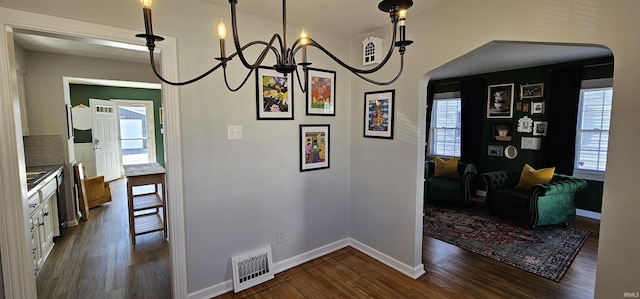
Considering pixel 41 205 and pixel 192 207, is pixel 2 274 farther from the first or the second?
pixel 41 205

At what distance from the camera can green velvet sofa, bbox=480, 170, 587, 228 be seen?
3676mm

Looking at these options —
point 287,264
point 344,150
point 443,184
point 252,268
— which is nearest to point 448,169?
point 443,184

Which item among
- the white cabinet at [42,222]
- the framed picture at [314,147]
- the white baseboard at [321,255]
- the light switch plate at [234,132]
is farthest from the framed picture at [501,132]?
the white cabinet at [42,222]

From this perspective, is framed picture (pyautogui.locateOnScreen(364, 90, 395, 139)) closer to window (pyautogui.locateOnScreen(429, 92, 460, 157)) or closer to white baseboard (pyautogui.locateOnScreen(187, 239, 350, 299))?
white baseboard (pyautogui.locateOnScreen(187, 239, 350, 299))

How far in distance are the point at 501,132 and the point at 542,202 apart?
177 cm

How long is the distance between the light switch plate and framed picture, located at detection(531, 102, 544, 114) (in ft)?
15.8

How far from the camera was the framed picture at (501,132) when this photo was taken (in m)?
4.98

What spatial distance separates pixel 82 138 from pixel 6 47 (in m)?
5.58

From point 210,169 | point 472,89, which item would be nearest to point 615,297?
point 210,169

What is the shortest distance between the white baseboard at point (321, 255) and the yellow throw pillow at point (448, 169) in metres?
2.58

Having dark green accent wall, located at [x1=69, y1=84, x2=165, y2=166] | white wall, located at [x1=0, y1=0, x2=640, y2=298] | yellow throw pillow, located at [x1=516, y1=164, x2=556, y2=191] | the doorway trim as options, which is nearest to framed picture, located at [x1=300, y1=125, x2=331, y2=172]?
white wall, located at [x1=0, y1=0, x2=640, y2=298]

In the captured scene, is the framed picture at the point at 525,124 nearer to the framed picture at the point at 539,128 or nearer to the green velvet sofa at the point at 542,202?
the framed picture at the point at 539,128

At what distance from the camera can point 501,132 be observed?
5.08 meters

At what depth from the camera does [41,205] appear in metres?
2.85
